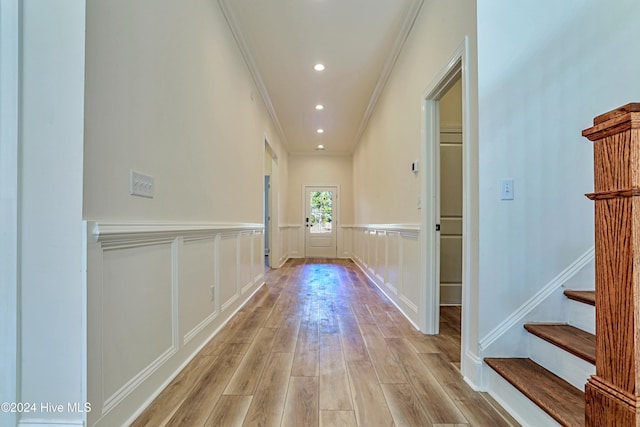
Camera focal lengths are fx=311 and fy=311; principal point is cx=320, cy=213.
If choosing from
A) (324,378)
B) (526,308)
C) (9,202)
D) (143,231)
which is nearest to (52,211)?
(9,202)

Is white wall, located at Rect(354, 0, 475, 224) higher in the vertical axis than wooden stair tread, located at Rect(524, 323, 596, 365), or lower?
higher

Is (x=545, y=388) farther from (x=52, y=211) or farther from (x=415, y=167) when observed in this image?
(x=52, y=211)

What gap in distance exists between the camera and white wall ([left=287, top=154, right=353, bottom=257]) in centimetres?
820

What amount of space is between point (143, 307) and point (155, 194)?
0.57 meters

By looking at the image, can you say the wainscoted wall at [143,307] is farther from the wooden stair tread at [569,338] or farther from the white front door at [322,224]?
the white front door at [322,224]

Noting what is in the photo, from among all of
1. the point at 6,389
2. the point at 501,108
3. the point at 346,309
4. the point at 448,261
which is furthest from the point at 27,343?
the point at 448,261

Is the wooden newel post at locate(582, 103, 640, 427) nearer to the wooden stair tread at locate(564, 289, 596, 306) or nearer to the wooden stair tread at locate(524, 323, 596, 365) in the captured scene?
the wooden stair tread at locate(524, 323, 596, 365)

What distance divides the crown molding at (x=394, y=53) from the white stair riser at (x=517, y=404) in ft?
9.30

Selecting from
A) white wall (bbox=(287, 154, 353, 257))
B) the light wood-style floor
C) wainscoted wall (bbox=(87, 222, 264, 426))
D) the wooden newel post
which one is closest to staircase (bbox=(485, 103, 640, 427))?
the wooden newel post

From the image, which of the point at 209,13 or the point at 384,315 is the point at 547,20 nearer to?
the point at 209,13

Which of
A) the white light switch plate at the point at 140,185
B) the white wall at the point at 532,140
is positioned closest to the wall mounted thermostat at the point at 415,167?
the white wall at the point at 532,140

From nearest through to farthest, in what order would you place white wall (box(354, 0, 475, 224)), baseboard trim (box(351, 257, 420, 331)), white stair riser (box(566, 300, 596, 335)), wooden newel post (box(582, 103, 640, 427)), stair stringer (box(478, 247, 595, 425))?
wooden newel post (box(582, 103, 640, 427)) → white stair riser (box(566, 300, 596, 335)) → stair stringer (box(478, 247, 595, 425)) → white wall (box(354, 0, 475, 224)) → baseboard trim (box(351, 257, 420, 331))

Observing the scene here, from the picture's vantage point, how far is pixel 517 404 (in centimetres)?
144

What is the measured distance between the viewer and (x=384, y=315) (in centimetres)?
308
